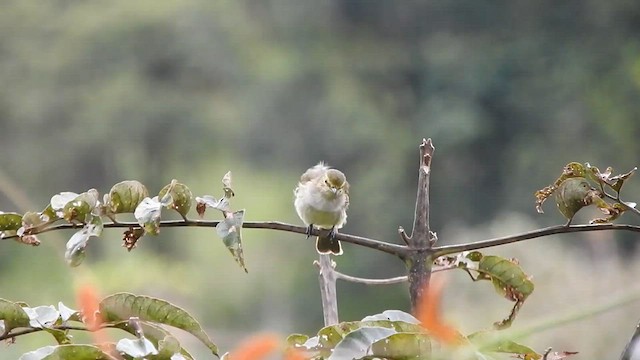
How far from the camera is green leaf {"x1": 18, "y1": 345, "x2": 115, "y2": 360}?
1.68 feet

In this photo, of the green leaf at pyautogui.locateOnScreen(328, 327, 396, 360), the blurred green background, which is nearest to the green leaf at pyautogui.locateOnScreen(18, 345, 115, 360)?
the green leaf at pyautogui.locateOnScreen(328, 327, 396, 360)

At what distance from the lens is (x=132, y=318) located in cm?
54

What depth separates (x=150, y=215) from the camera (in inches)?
23.8

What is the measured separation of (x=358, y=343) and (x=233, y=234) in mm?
129

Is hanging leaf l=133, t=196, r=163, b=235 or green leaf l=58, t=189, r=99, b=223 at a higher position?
green leaf l=58, t=189, r=99, b=223

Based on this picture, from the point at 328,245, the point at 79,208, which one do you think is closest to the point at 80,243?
the point at 79,208

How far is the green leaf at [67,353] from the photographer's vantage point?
0.51 metres

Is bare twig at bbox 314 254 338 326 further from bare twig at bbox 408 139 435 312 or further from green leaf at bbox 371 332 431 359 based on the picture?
green leaf at bbox 371 332 431 359

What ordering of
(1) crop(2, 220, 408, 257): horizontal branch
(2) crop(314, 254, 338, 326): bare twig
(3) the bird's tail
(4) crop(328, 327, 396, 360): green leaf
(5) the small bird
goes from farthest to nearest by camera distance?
(5) the small bird
(3) the bird's tail
(2) crop(314, 254, 338, 326): bare twig
(1) crop(2, 220, 408, 257): horizontal branch
(4) crop(328, 327, 396, 360): green leaf

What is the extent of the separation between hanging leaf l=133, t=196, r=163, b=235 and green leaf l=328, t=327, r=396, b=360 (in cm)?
15

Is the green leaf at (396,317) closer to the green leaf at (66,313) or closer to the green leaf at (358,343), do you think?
the green leaf at (358,343)

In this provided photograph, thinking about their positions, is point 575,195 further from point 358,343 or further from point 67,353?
point 67,353

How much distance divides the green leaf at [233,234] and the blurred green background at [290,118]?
6946 millimetres

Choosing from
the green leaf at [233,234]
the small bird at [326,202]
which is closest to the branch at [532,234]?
the green leaf at [233,234]
